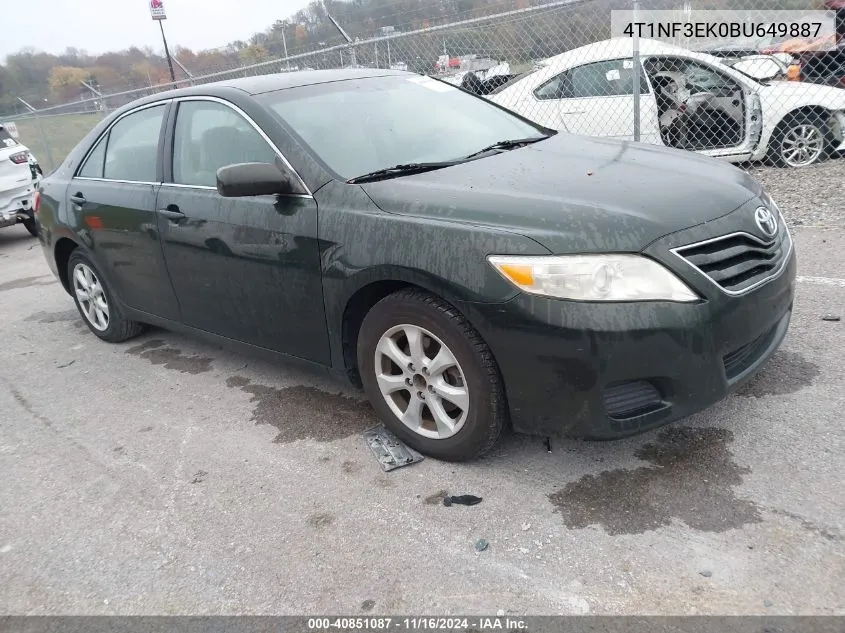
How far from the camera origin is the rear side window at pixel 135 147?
4.17 m

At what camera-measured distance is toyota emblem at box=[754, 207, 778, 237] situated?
9.48 feet

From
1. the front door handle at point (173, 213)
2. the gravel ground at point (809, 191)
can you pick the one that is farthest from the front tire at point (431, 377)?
the gravel ground at point (809, 191)

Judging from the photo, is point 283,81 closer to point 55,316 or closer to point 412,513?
point 412,513

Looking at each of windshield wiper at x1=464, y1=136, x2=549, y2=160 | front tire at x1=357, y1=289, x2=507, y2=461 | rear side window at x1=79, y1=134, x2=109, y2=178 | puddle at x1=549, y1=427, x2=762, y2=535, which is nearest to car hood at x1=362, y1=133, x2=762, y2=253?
windshield wiper at x1=464, y1=136, x2=549, y2=160

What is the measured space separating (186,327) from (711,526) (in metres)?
2.99

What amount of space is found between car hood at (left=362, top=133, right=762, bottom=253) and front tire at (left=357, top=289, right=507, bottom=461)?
41cm

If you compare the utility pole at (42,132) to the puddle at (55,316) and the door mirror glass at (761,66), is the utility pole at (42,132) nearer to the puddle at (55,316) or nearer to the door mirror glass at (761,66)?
the puddle at (55,316)

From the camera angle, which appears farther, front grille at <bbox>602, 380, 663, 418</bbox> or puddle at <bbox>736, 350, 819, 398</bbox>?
puddle at <bbox>736, 350, 819, 398</bbox>

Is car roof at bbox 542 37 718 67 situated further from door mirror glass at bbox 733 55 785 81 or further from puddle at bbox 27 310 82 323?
puddle at bbox 27 310 82 323

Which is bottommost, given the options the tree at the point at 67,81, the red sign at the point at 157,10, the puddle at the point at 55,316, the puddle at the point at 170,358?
the puddle at the point at 55,316

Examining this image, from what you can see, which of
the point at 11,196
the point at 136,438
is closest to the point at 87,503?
the point at 136,438

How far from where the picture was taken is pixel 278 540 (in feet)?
8.84

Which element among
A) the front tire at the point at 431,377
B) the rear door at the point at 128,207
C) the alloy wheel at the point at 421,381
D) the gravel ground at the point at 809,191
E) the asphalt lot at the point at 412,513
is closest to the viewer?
the asphalt lot at the point at 412,513

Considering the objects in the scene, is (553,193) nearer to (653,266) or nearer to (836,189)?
(653,266)
